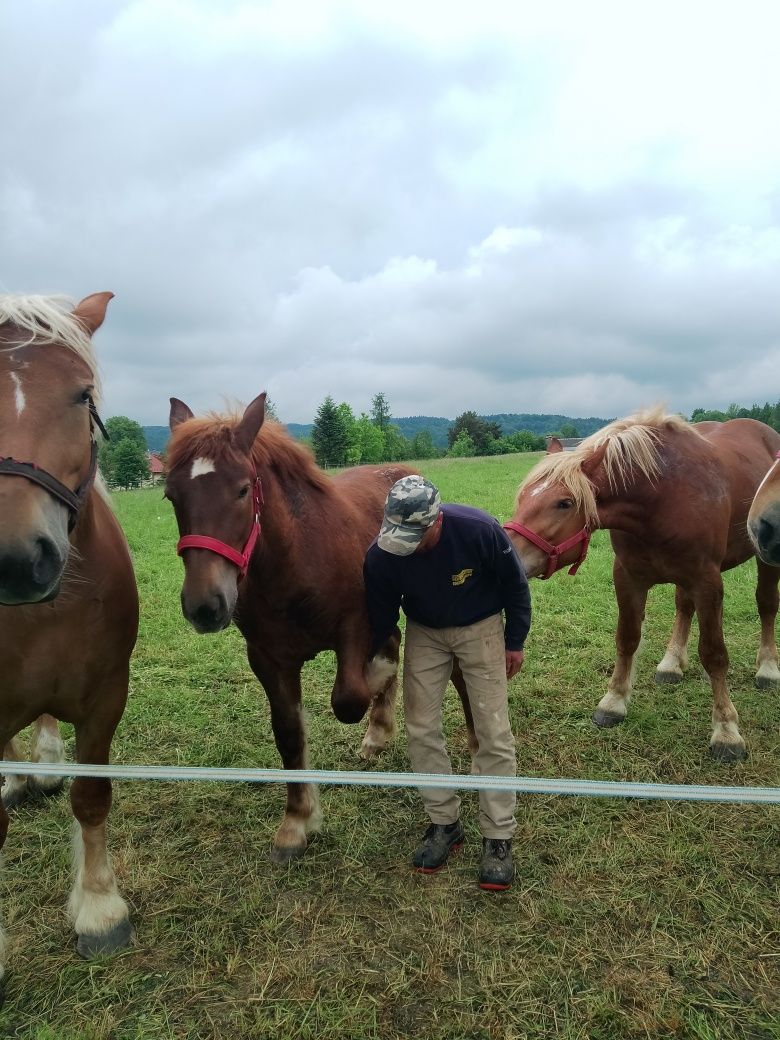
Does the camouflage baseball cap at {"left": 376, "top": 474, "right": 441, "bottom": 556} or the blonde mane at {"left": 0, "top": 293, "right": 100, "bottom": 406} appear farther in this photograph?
the camouflage baseball cap at {"left": 376, "top": 474, "right": 441, "bottom": 556}

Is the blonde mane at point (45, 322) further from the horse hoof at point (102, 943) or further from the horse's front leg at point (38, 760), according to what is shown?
the horse's front leg at point (38, 760)

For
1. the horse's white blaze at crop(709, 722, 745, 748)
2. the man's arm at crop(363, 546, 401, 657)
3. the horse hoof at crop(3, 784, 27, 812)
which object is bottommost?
the horse hoof at crop(3, 784, 27, 812)

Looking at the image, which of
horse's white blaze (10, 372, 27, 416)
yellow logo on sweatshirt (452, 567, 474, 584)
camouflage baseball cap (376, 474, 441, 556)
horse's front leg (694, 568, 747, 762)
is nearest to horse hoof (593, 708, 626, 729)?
horse's front leg (694, 568, 747, 762)

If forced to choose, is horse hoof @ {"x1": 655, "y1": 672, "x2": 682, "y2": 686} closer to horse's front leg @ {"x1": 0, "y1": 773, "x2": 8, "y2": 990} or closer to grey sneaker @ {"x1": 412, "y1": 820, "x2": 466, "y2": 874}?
grey sneaker @ {"x1": 412, "y1": 820, "x2": 466, "y2": 874}

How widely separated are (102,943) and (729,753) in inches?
150

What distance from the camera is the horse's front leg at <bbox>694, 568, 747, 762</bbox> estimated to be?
14.1ft

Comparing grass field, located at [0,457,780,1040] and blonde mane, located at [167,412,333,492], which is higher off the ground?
blonde mane, located at [167,412,333,492]

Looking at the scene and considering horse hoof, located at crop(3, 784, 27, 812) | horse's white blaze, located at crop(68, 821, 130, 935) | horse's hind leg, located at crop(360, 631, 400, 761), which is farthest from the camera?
horse's hind leg, located at crop(360, 631, 400, 761)

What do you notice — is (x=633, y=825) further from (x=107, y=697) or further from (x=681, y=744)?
(x=107, y=697)

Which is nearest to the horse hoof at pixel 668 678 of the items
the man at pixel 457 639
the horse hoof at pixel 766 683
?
the horse hoof at pixel 766 683

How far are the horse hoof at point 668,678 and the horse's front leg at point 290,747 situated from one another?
3458 millimetres

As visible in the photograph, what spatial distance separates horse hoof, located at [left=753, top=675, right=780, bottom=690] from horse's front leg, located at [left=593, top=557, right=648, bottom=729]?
1.37 metres

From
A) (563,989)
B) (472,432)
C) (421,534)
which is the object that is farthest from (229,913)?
(472,432)

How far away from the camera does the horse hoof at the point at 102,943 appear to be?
9.41ft
